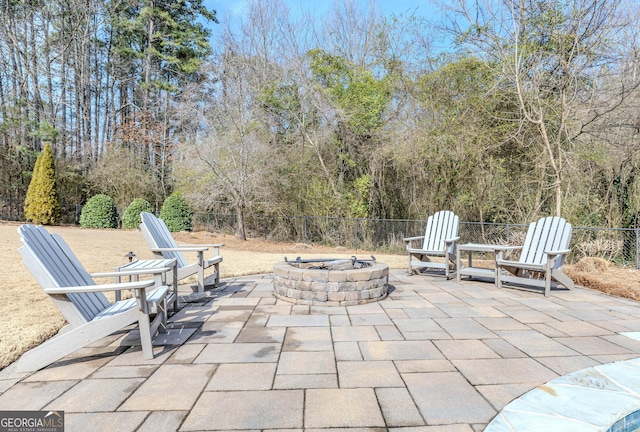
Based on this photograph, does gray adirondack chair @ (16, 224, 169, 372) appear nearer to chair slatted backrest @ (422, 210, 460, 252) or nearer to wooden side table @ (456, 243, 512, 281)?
wooden side table @ (456, 243, 512, 281)

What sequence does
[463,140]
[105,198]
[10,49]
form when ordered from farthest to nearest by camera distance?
[10,49] → [105,198] → [463,140]

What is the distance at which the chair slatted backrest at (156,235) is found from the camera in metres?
3.71

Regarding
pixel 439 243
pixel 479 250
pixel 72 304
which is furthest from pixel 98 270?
pixel 479 250

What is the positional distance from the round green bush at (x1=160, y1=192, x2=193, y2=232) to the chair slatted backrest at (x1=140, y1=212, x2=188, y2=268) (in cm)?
776

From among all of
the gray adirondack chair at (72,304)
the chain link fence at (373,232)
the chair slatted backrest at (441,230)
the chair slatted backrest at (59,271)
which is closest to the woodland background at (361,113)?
the chain link fence at (373,232)

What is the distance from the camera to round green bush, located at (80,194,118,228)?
12.3m

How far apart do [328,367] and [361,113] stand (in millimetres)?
8063

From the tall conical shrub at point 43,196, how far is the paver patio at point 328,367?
39.0 ft

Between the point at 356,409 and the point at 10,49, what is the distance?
2086 centimetres

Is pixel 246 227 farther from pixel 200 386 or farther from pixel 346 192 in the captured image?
pixel 200 386

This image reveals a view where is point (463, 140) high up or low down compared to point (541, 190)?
up

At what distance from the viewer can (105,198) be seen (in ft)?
41.3

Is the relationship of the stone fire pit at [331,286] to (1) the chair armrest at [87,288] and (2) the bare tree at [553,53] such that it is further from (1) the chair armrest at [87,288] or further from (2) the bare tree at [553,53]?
(2) the bare tree at [553,53]

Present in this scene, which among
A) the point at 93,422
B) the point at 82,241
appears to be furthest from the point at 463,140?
the point at 82,241
